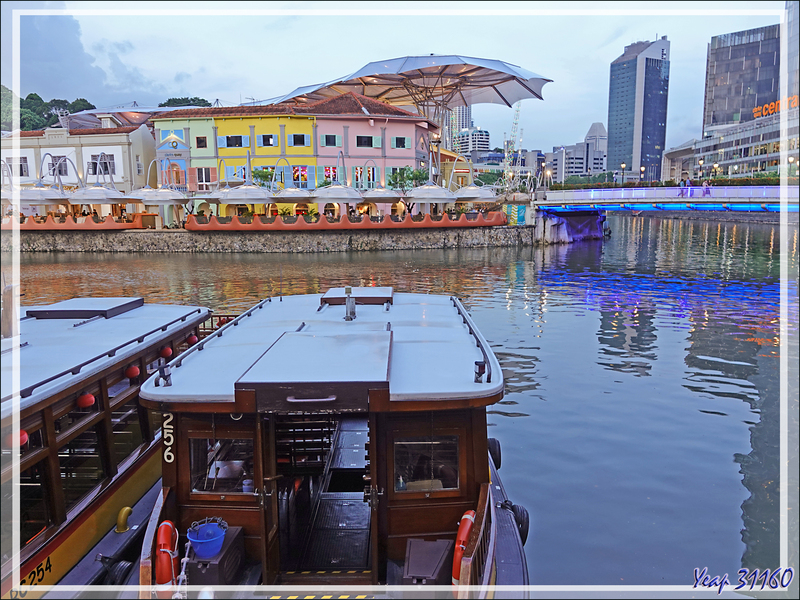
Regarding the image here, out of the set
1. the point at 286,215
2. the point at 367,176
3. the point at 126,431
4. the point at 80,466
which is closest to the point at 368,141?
the point at 367,176

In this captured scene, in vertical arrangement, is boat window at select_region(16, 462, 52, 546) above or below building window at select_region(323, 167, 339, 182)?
below

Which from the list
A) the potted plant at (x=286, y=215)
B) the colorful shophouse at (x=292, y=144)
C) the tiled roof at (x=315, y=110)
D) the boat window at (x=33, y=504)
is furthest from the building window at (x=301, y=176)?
the boat window at (x=33, y=504)

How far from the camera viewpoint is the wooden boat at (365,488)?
558 centimetres

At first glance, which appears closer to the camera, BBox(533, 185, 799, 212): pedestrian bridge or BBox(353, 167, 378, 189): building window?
BBox(533, 185, 799, 212): pedestrian bridge

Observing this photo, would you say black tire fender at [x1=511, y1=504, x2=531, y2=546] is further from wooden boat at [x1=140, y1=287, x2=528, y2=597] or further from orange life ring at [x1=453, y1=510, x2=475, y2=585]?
orange life ring at [x1=453, y1=510, x2=475, y2=585]

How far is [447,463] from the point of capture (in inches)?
241

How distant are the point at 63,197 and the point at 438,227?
27.9m

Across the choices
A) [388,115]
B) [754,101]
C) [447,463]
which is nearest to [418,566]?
[447,463]

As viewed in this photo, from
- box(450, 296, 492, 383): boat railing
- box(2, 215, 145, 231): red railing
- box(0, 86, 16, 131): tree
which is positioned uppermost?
box(2, 215, 145, 231): red railing

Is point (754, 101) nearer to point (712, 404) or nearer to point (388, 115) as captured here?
point (388, 115)

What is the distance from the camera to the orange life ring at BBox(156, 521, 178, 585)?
5.50 meters

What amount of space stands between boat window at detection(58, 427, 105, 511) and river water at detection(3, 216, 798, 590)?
18.4ft

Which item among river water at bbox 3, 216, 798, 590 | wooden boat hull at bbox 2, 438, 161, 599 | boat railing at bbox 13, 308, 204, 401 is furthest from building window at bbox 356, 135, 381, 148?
wooden boat hull at bbox 2, 438, 161, 599

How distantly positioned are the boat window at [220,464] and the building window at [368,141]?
5179cm
